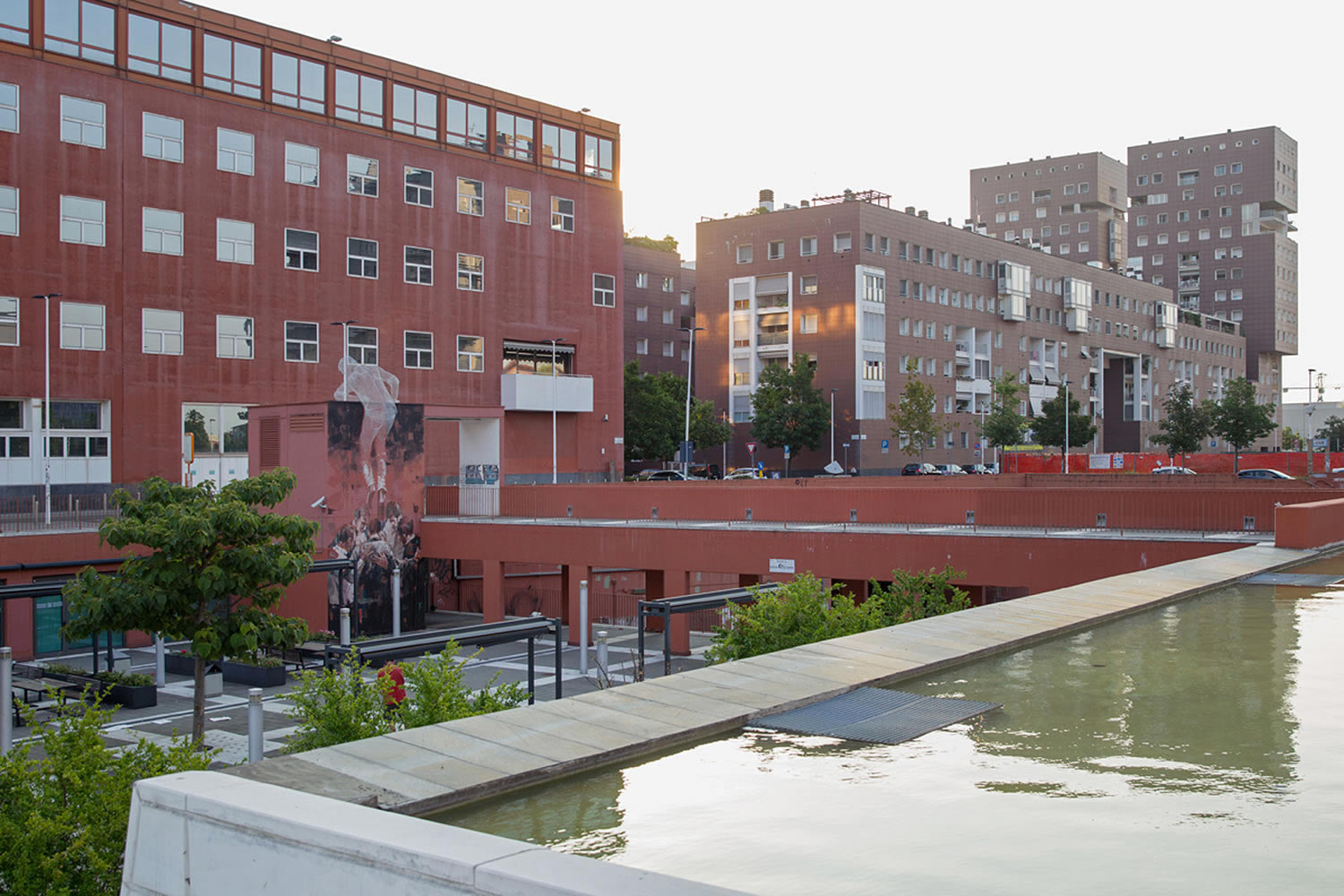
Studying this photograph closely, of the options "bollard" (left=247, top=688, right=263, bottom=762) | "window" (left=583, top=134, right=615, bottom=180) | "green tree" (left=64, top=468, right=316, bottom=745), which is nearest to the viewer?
"bollard" (left=247, top=688, right=263, bottom=762)

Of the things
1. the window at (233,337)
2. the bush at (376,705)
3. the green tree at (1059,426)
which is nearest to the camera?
the bush at (376,705)

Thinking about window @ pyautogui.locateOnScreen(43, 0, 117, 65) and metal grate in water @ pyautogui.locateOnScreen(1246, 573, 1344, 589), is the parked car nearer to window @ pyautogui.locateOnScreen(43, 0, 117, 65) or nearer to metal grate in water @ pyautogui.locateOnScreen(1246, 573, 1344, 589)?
metal grate in water @ pyautogui.locateOnScreen(1246, 573, 1344, 589)

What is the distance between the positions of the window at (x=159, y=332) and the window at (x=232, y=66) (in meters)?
8.91

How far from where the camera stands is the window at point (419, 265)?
51.0 m

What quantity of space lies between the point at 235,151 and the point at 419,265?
8.74 meters

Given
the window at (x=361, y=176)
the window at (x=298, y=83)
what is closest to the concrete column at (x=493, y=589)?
the window at (x=361, y=176)

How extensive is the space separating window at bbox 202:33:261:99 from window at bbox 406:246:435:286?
8.45 m

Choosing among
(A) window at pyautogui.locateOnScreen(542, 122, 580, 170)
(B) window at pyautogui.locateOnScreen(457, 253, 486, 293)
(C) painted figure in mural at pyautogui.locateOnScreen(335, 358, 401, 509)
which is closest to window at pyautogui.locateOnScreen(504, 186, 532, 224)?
(A) window at pyautogui.locateOnScreen(542, 122, 580, 170)

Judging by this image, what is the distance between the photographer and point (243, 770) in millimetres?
6777

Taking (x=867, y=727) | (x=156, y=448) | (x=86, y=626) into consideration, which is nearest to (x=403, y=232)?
(x=156, y=448)

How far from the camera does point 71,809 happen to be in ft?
22.9

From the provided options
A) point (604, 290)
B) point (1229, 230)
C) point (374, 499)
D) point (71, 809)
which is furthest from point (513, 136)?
point (1229, 230)

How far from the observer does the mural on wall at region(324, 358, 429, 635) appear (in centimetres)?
3619

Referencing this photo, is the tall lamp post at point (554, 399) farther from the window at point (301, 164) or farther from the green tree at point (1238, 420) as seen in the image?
the green tree at point (1238, 420)
